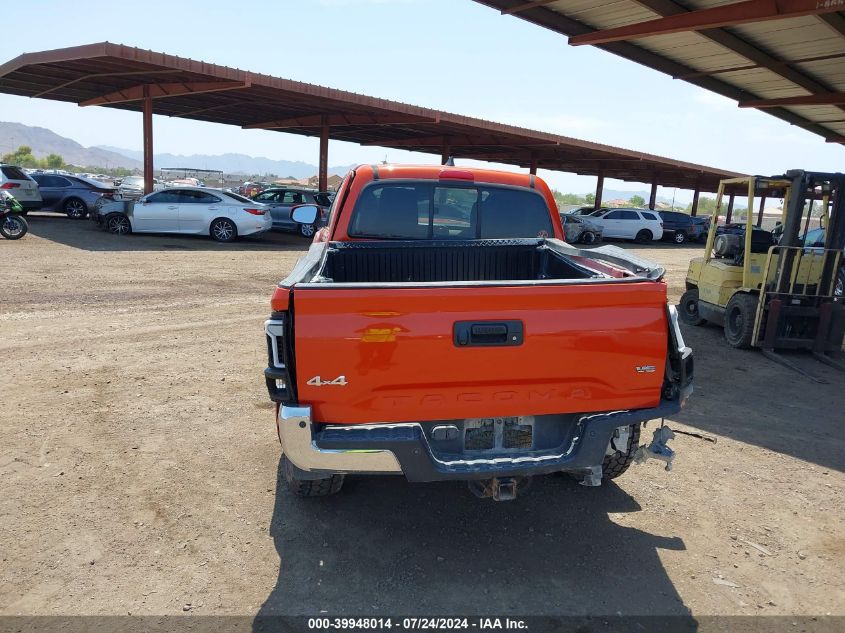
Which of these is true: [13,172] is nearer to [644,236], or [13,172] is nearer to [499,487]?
[499,487]

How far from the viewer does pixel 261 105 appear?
21953mm

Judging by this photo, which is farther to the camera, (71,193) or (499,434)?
(71,193)

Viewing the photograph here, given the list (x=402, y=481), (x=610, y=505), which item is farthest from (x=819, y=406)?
(x=402, y=481)

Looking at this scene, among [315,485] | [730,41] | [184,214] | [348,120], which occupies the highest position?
[730,41]

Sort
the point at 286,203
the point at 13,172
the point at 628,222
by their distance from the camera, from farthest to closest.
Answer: the point at 628,222, the point at 286,203, the point at 13,172

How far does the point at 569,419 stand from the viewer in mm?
3043

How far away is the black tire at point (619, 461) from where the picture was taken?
3.62m

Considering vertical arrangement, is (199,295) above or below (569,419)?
below

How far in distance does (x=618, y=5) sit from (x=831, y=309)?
5.70 meters

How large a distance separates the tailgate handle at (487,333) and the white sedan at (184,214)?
606 inches

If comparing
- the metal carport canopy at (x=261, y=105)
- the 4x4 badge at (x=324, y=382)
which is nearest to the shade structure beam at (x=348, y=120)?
the metal carport canopy at (x=261, y=105)

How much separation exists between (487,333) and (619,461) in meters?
1.69

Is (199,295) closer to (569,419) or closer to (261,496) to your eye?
(261,496)

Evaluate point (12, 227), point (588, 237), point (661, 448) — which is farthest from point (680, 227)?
point (661, 448)
